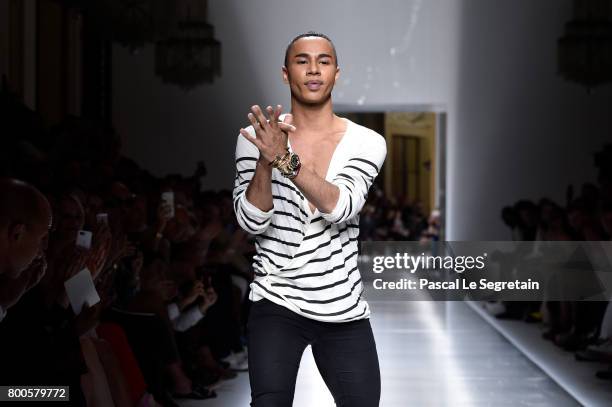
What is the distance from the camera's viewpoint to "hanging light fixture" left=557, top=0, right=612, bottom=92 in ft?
24.0

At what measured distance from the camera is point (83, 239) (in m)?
3.15

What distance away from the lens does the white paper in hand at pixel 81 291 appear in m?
2.96

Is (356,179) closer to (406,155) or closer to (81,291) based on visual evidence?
(81,291)

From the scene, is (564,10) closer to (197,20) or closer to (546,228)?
(546,228)

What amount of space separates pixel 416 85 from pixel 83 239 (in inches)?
182

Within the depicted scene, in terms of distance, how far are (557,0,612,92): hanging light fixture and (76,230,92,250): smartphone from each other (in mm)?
5039

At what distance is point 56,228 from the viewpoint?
123 inches

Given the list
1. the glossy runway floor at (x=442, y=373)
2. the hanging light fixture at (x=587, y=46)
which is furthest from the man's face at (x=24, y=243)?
the hanging light fixture at (x=587, y=46)

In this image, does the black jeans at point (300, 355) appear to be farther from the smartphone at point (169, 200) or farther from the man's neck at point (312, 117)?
the smartphone at point (169, 200)

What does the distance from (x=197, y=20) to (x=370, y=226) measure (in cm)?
440

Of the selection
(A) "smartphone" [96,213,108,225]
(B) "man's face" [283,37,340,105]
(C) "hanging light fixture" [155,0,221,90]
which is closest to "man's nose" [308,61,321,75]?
(B) "man's face" [283,37,340,105]

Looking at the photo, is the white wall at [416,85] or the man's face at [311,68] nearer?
the man's face at [311,68]

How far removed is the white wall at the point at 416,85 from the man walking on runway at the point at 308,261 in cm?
489

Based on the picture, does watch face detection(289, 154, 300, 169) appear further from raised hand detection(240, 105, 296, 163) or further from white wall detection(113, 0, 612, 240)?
white wall detection(113, 0, 612, 240)
